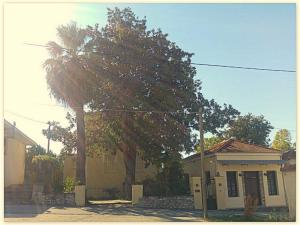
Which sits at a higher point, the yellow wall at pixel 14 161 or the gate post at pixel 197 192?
the yellow wall at pixel 14 161

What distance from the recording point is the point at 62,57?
86.5ft

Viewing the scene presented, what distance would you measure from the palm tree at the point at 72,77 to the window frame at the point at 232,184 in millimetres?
9071

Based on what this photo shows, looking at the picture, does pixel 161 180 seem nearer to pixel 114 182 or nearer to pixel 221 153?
pixel 221 153

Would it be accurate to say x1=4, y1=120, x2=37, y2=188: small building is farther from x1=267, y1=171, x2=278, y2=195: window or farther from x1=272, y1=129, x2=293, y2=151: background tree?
x1=272, y1=129, x2=293, y2=151: background tree

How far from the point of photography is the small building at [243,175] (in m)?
25.7

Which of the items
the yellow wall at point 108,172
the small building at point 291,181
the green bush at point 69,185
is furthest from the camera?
the yellow wall at point 108,172

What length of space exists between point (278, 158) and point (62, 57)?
50.6 ft

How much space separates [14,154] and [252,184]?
50.7 ft

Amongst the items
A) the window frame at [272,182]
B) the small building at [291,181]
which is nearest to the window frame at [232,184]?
the window frame at [272,182]

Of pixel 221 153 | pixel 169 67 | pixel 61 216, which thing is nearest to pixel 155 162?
pixel 221 153

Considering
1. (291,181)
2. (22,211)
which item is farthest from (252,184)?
(22,211)

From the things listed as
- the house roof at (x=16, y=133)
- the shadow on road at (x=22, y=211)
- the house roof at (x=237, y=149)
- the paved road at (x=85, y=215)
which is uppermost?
the house roof at (x=16, y=133)

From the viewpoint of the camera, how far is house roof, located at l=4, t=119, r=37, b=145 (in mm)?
23506

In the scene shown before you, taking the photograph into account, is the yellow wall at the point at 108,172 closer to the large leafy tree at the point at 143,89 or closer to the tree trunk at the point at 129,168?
the tree trunk at the point at 129,168
